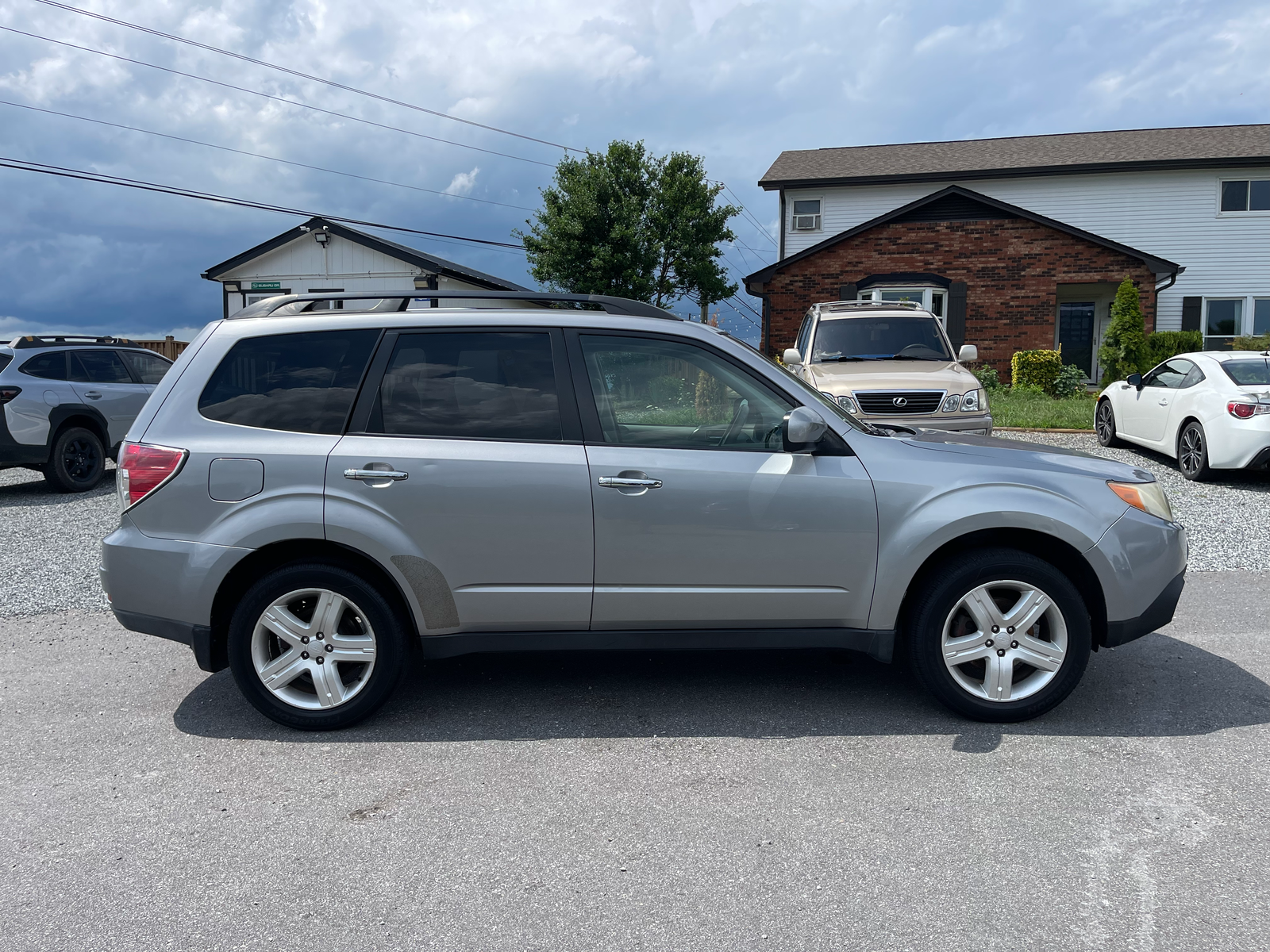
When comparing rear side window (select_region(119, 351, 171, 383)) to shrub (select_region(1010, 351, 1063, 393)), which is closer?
rear side window (select_region(119, 351, 171, 383))

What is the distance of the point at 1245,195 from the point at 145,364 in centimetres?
2728

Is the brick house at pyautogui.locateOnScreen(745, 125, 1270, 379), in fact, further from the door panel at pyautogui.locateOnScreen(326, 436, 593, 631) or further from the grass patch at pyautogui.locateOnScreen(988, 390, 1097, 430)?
the door panel at pyautogui.locateOnScreen(326, 436, 593, 631)

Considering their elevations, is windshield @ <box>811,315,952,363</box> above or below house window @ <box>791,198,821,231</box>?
below

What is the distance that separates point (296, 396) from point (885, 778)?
2.90m

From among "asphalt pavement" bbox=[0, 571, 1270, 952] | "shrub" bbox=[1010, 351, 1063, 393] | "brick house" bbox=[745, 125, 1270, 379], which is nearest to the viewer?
"asphalt pavement" bbox=[0, 571, 1270, 952]

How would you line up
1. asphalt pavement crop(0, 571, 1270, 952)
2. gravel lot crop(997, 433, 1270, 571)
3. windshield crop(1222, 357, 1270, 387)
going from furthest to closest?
windshield crop(1222, 357, 1270, 387) < gravel lot crop(997, 433, 1270, 571) < asphalt pavement crop(0, 571, 1270, 952)

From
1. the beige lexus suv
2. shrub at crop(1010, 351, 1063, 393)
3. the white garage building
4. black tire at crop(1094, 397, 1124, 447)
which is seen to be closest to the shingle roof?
shrub at crop(1010, 351, 1063, 393)

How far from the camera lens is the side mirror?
3.91 metres

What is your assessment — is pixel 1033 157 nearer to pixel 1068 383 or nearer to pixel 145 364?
pixel 1068 383

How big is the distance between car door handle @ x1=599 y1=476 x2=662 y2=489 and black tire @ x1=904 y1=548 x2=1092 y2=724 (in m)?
1.26

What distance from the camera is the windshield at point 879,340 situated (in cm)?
1128

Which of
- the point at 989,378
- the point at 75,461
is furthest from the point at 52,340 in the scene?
the point at 989,378

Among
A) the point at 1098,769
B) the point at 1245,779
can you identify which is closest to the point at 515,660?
the point at 1098,769

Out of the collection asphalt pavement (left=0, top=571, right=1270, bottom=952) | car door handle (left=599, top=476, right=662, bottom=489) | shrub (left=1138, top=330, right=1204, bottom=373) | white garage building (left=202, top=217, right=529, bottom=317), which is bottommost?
asphalt pavement (left=0, top=571, right=1270, bottom=952)
